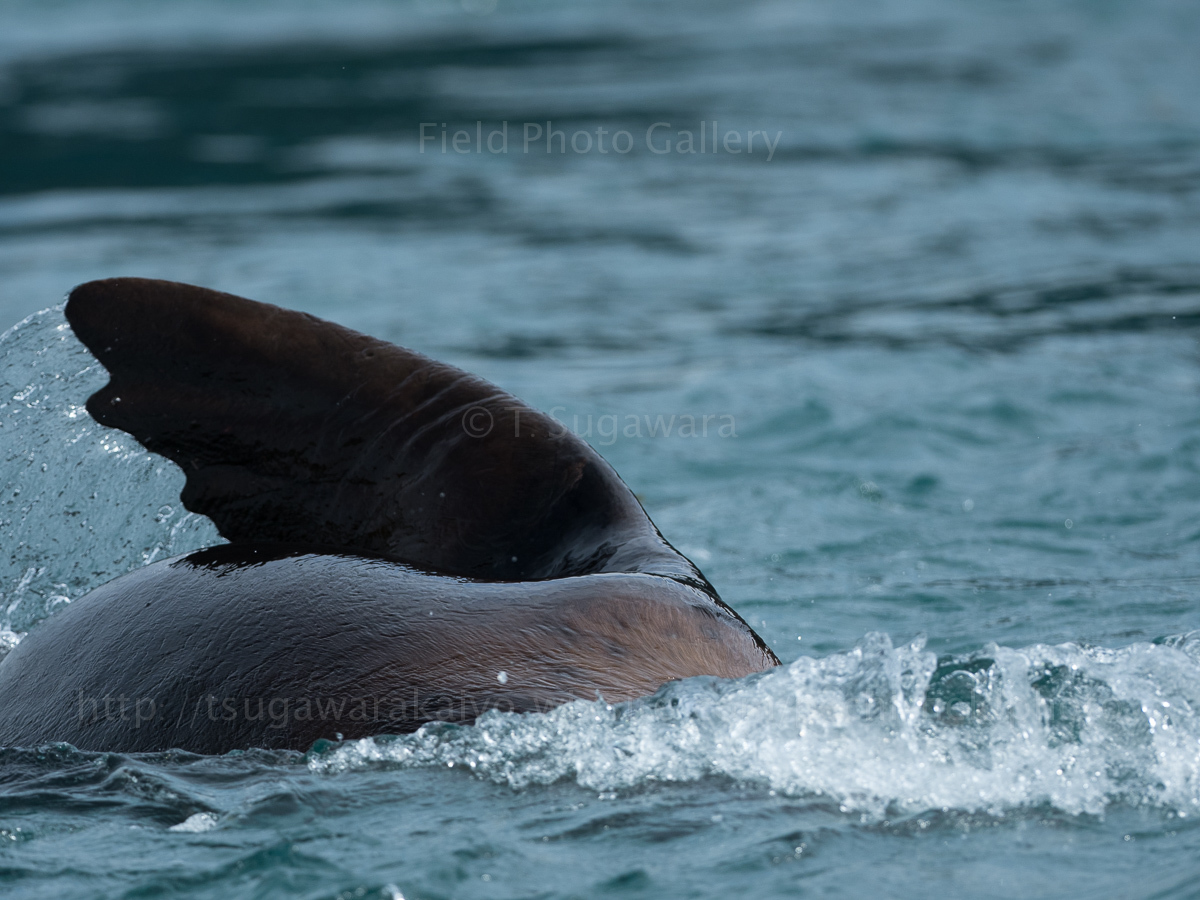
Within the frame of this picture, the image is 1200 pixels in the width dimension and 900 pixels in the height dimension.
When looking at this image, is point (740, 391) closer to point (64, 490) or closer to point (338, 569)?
point (64, 490)

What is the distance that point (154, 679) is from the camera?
2.99m

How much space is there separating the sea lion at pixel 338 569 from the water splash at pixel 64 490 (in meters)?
0.09

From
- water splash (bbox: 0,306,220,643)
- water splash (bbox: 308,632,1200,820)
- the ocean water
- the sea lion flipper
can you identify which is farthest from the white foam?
water splash (bbox: 0,306,220,643)

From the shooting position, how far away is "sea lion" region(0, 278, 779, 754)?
2.87m

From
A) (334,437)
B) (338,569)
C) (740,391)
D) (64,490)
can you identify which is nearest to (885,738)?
(338,569)

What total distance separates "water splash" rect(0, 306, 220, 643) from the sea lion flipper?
0.08 meters

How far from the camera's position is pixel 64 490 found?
3.72m

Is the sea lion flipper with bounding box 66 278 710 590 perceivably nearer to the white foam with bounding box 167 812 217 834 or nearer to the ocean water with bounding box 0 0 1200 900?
the ocean water with bounding box 0 0 1200 900

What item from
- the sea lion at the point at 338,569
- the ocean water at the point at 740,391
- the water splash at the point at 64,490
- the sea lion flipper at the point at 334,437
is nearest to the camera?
the ocean water at the point at 740,391

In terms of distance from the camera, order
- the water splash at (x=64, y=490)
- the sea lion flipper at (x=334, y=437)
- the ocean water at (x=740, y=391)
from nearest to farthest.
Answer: the ocean water at (x=740, y=391)
the sea lion flipper at (x=334, y=437)
the water splash at (x=64, y=490)

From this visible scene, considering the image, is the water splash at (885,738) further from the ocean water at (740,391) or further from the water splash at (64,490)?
the water splash at (64,490)

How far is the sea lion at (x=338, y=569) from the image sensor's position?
9.41ft

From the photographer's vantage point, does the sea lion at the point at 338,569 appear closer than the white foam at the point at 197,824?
No

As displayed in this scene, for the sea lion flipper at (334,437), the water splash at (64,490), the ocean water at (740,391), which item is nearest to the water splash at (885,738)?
the ocean water at (740,391)
